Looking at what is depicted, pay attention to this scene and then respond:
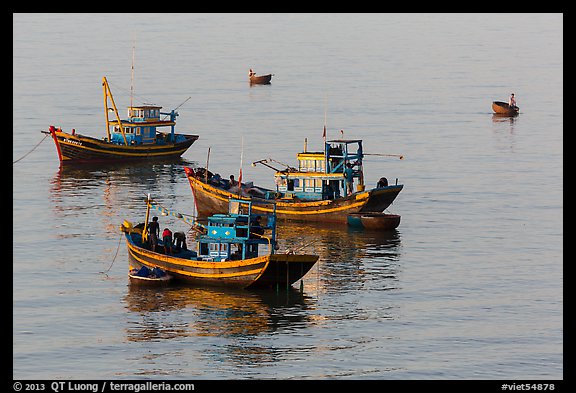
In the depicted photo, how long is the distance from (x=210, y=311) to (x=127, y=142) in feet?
167

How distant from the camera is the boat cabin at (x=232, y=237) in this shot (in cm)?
6556

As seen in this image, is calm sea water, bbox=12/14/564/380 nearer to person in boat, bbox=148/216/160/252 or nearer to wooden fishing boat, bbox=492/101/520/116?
wooden fishing boat, bbox=492/101/520/116

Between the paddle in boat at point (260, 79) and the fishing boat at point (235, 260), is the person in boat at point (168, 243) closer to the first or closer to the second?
the fishing boat at point (235, 260)

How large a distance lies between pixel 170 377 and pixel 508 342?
14.8 m

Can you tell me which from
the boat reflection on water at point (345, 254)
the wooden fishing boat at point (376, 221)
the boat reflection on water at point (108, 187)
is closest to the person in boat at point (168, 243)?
the boat reflection on water at point (345, 254)

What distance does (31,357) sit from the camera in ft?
184

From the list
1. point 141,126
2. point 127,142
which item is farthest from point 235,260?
point 127,142

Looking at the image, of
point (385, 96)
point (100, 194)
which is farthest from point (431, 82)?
point (100, 194)

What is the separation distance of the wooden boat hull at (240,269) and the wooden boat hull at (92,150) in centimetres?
4328

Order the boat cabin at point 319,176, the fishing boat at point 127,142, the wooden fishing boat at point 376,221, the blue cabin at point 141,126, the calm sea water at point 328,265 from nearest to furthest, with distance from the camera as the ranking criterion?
the calm sea water at point 328,265
the wooden fishing boat at point 376,221
the boat cabin at point 319,176
the fishing boat at point 127,142
the blue cabin at point 141,126

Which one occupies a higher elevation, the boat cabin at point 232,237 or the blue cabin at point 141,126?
the blue cabin at point 141,126

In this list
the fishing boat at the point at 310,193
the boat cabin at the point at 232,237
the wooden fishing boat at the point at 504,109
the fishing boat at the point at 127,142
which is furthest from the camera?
the wooden fishing boat at the point at 504,109

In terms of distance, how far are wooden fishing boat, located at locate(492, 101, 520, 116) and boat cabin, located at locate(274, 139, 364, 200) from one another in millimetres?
61806

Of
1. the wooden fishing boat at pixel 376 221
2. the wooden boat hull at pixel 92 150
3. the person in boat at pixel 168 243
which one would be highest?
the wooden boat hull at pixel 92 150
